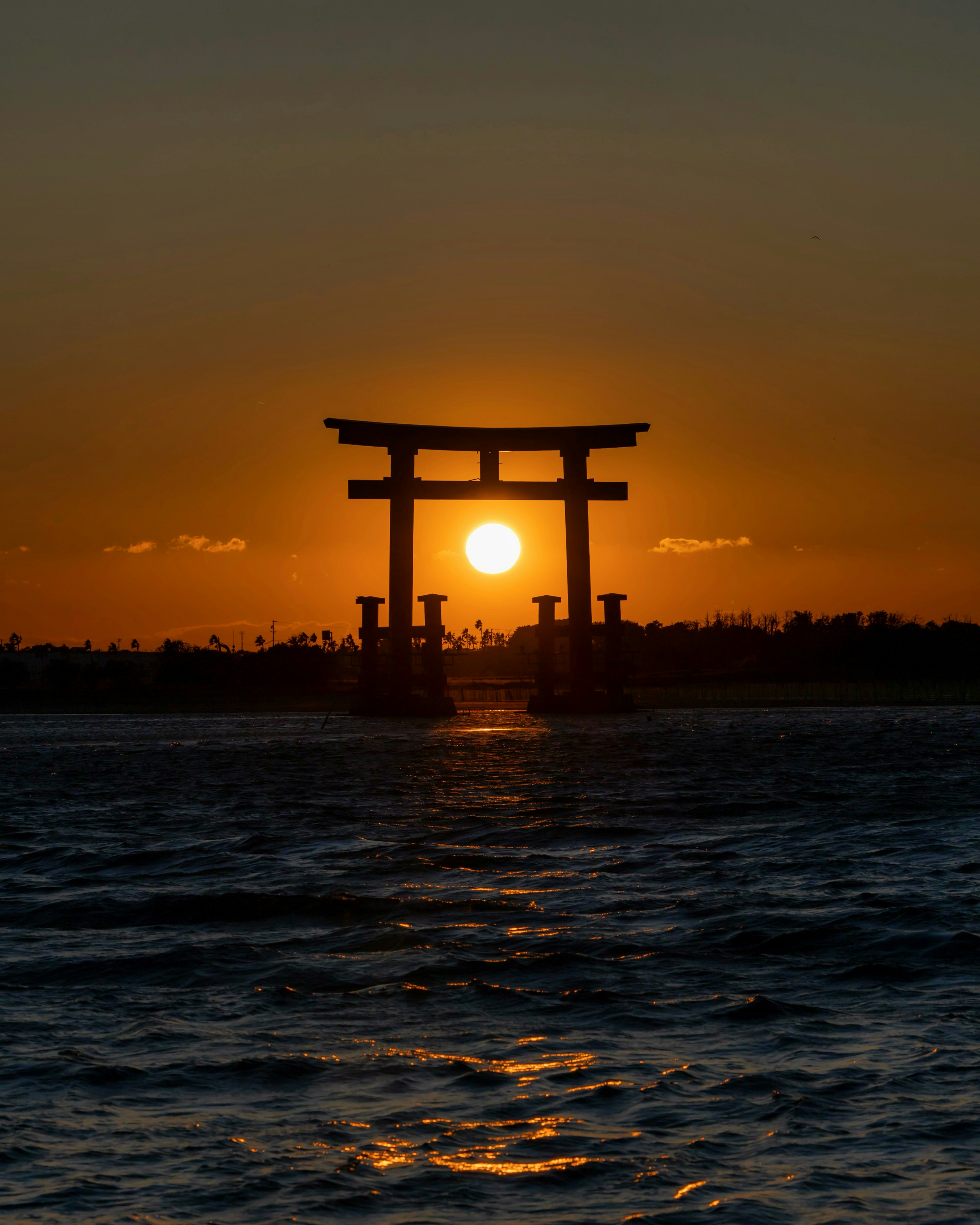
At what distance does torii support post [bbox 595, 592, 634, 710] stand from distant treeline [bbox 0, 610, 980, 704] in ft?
63.1

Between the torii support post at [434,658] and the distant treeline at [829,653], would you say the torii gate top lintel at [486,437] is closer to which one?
the torii support post at [434,658]

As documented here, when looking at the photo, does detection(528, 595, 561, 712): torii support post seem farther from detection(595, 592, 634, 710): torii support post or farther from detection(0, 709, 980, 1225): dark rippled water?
detection(0, 709, 980, 1225): dark rippled water

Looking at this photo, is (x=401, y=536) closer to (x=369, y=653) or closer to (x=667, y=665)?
(x=369, y=653)

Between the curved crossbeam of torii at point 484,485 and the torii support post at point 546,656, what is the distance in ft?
5.29

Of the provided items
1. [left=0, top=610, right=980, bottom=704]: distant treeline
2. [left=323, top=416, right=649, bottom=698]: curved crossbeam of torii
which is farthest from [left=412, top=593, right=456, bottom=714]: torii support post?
[left=0, top=610, right=980, bottom=704]: distant treeline

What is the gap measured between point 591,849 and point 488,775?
933 cm

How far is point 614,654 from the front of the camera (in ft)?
130

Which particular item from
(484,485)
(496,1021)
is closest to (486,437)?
(484,485)

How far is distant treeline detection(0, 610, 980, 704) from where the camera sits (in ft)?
251

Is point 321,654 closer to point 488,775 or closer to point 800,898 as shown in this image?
point 488,775

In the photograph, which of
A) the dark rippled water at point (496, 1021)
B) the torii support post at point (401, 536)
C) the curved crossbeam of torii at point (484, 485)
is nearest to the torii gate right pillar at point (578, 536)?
the curved crossbeam of torii at point (484, 485)

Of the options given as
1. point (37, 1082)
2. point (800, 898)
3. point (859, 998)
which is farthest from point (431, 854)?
point (37, 1082)

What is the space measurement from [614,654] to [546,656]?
7.70 feet

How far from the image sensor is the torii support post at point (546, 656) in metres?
39.6
